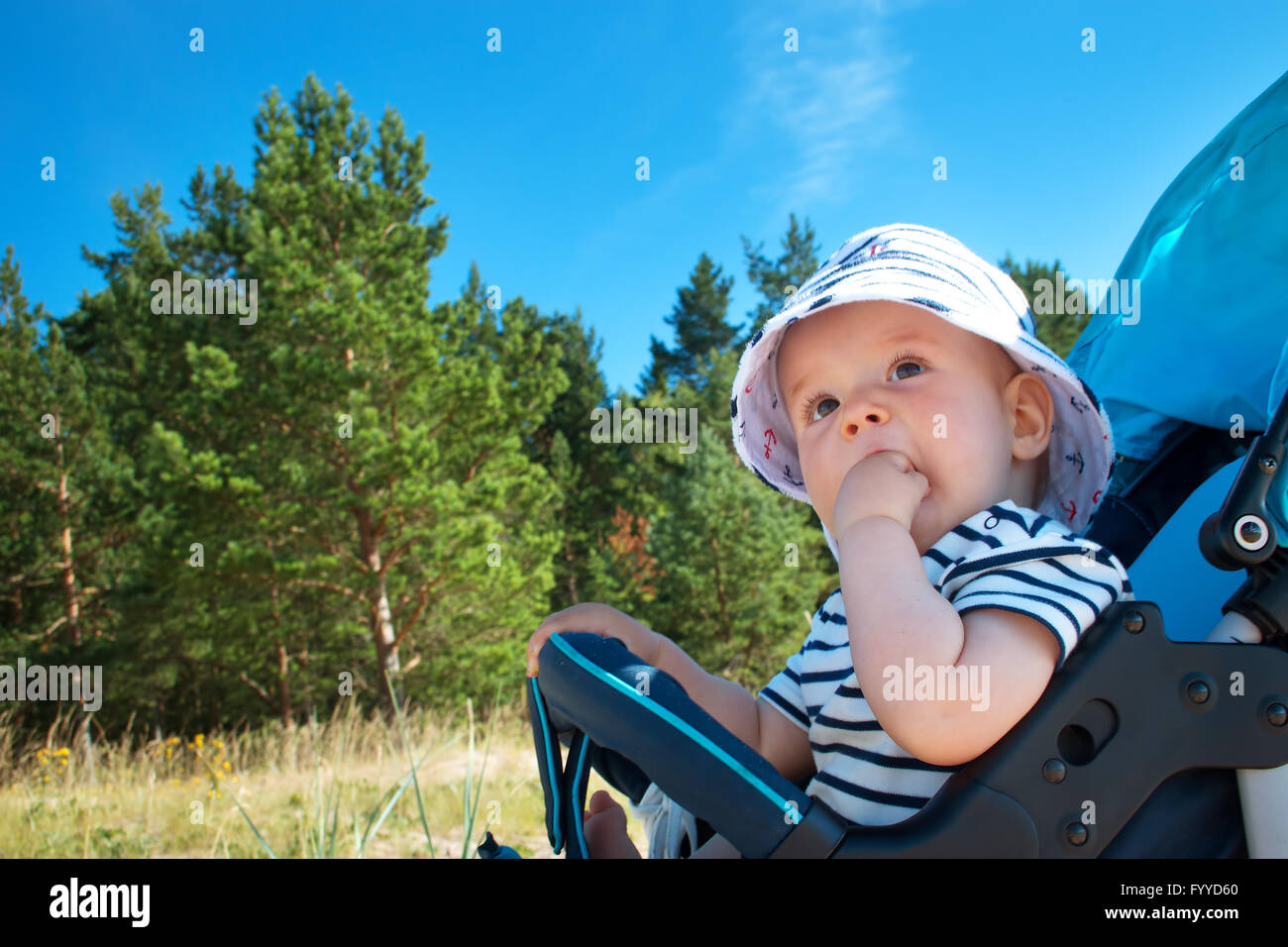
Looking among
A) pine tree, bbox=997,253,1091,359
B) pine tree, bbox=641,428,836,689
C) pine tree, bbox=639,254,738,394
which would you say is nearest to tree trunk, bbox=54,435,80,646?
pine tree, bbox=641,428,836,689

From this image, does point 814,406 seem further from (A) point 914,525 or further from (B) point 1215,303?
(B) point 1215,303

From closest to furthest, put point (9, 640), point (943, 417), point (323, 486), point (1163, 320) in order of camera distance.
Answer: point (943, 417) < point (1163, 320) < point (323, 486) < point (9, 640)

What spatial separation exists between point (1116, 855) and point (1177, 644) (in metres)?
0.21

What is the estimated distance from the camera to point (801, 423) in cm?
119

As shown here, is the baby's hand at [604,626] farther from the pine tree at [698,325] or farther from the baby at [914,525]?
the pine tree at [698,325]

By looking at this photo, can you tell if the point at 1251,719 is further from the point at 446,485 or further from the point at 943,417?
the point at 446,485

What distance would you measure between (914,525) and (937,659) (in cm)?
29

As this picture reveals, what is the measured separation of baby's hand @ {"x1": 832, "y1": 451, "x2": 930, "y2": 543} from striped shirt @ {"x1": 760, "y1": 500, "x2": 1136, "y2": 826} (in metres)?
0.08

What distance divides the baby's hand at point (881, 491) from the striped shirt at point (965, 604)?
0.08m

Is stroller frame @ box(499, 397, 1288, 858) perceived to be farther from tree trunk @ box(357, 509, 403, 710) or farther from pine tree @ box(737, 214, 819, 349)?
pine tree @ box(737, 214, 819, 349)

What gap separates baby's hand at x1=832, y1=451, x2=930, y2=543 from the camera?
0.94 metres

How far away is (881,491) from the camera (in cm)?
96

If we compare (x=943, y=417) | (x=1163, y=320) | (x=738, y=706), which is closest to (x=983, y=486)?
(x=943, y=417)

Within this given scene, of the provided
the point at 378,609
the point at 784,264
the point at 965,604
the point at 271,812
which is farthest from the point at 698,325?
the point at 965,604
